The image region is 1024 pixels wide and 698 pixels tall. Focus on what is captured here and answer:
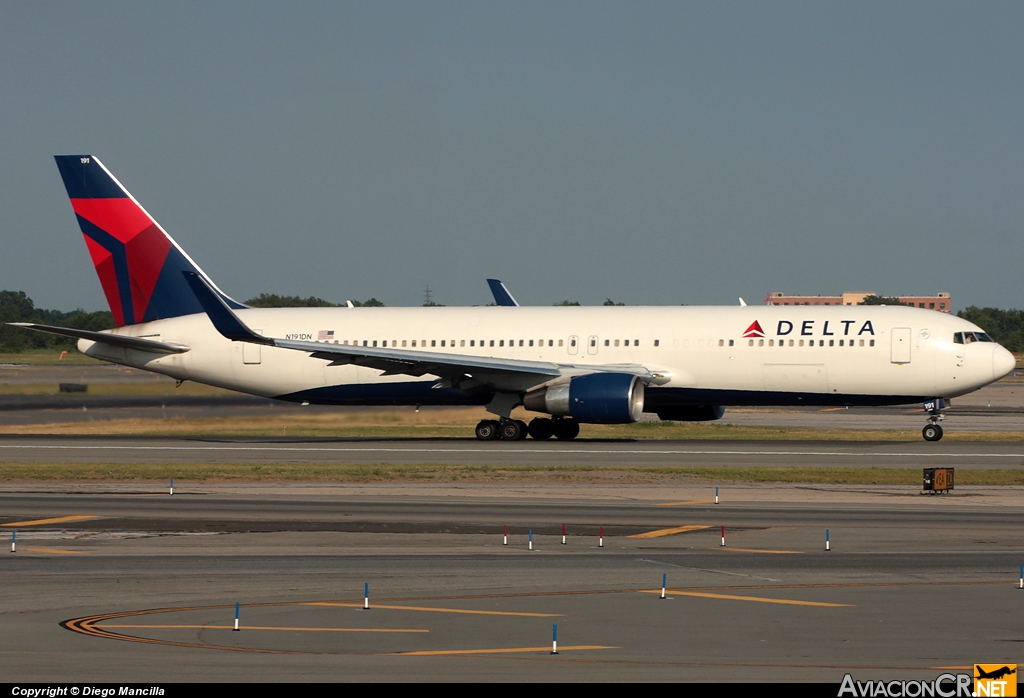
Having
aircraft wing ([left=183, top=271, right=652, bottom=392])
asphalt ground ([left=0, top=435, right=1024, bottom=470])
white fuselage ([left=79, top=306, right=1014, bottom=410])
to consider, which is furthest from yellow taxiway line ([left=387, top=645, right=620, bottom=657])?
white fuselage ([left=79, top=306, right=1014, bottom=410])

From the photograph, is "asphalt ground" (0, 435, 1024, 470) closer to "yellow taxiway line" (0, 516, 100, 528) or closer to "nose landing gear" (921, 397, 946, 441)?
"nose landing gear" (921, 397, 946, 441)

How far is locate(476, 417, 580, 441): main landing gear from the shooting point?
4291 centimetres

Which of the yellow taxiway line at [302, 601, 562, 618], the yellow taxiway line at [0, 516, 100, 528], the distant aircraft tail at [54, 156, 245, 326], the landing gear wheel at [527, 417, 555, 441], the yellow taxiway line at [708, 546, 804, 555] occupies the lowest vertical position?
the yellow taxiway line at [0, 516, 100, 528]

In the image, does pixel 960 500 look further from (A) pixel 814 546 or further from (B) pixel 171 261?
(B) pixel 171 261

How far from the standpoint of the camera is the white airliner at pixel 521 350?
39.8 m

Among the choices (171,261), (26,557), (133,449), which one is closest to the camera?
(26,557)

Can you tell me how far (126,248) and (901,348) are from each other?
28799mm

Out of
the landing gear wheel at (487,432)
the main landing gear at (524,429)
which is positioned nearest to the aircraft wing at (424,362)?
the main landing gear at (524,429)

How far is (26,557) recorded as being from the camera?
1878cm

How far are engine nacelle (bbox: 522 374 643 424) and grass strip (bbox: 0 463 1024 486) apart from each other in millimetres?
6084

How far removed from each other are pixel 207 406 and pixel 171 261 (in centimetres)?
940

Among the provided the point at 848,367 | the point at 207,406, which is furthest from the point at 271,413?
the point at 848,367

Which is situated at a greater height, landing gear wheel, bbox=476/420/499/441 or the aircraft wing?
the aircraft wing

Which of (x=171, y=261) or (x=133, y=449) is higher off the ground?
(x=171, y=261)
